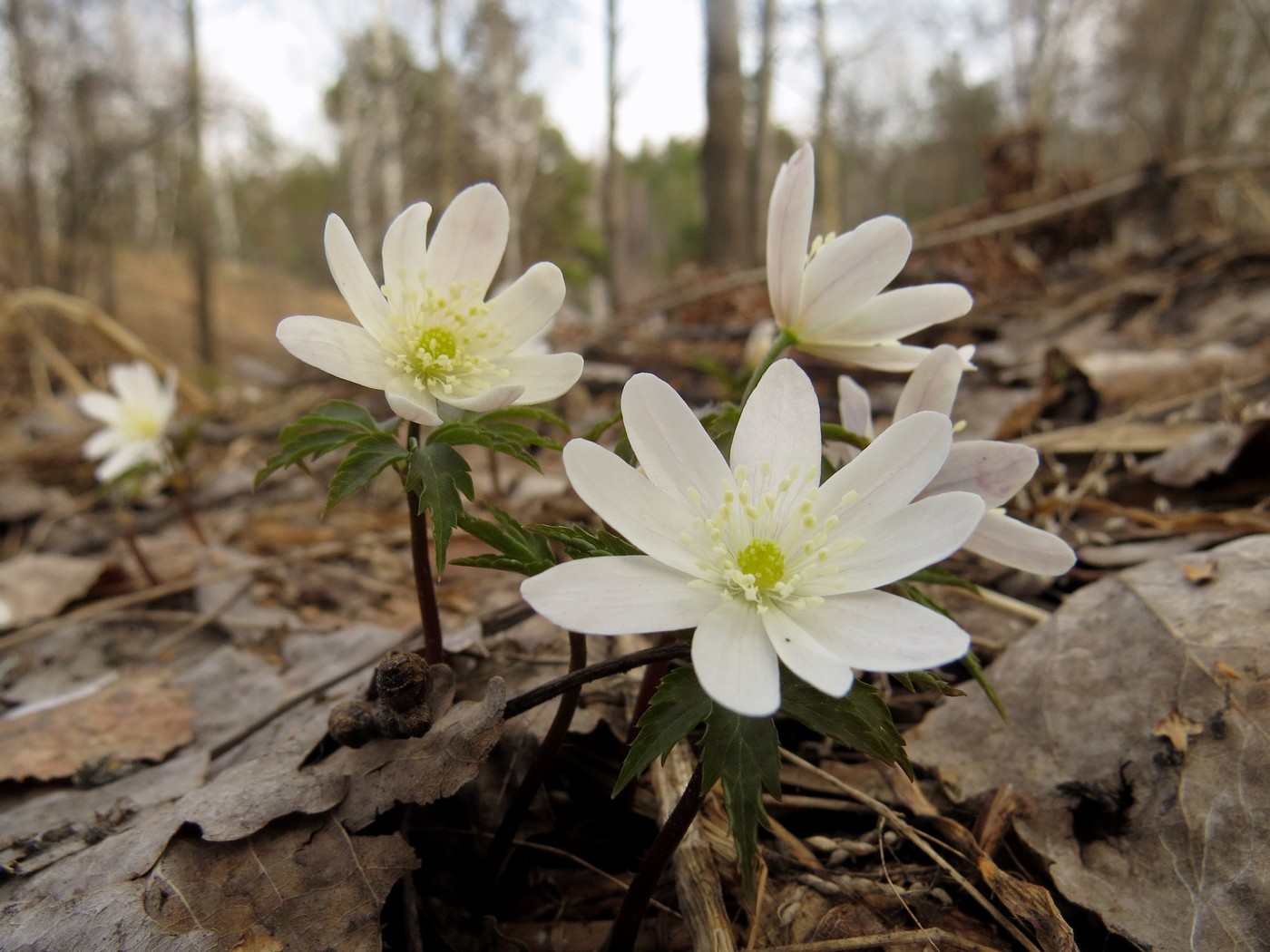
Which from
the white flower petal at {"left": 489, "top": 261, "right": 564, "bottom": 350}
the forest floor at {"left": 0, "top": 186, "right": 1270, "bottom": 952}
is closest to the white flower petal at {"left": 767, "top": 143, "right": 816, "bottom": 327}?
the white flower petal at {"left": 489, "top": 261, "right": 564, "bottom": 350}

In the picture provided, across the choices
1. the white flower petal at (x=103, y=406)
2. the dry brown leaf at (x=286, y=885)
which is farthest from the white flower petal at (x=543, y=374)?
the white flower petal at (x=103, y=406)

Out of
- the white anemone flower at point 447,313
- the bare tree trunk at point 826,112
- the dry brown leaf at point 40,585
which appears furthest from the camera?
the bare tree trunk at point 826,112

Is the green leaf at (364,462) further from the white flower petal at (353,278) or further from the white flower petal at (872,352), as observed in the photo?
the white flower petal at (872,352)

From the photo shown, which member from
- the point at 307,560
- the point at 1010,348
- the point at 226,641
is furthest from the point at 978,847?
the point at 1010,348

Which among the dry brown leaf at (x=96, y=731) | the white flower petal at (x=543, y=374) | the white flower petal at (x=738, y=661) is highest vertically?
the white flower petal at (x=543, y=374)

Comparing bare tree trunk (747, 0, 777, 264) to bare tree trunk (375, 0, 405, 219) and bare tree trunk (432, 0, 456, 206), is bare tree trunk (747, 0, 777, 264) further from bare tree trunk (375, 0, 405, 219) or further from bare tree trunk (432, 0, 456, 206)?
bare tree trunk (375, 0, 405, 219)

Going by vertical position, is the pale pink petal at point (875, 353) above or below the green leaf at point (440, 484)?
above
